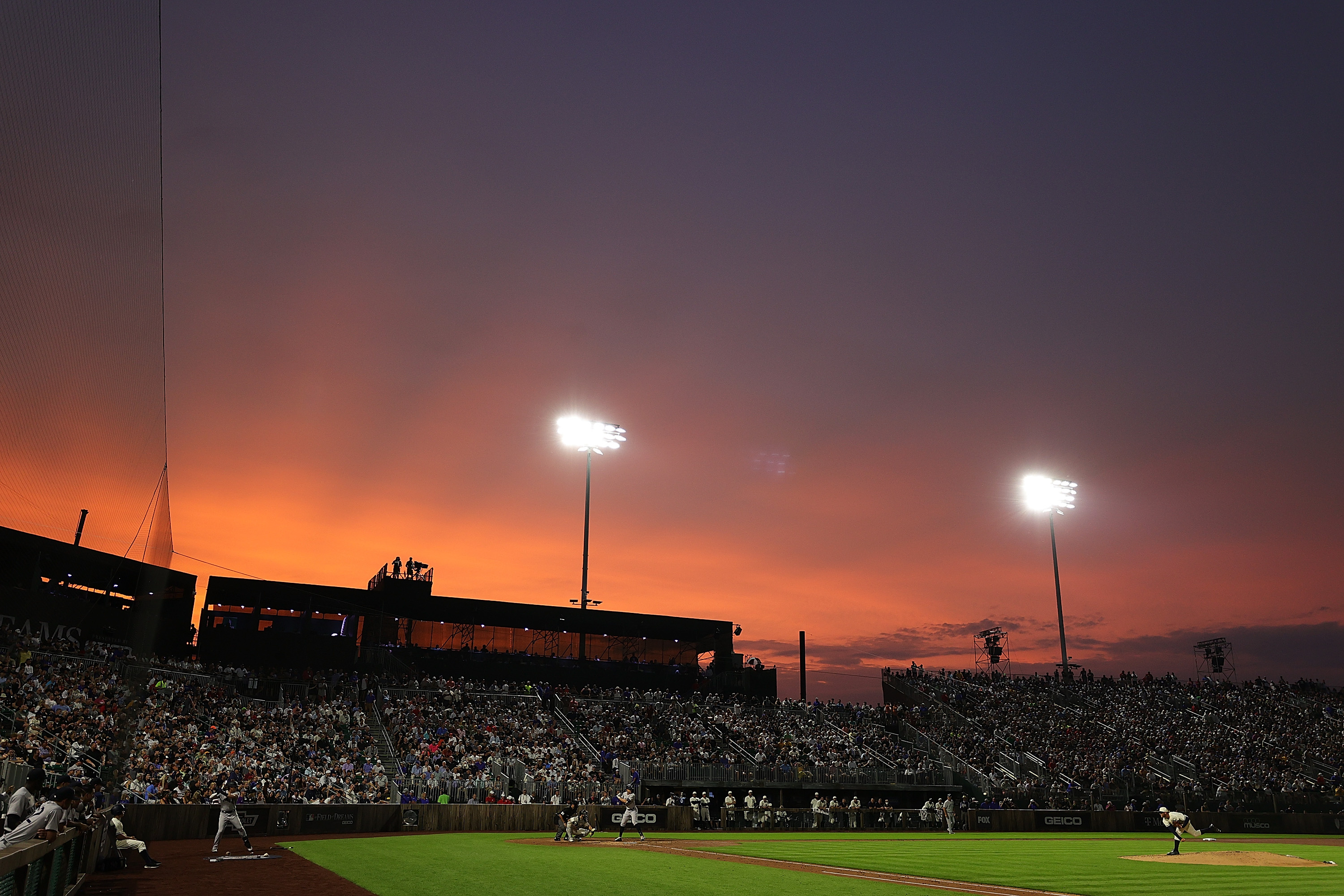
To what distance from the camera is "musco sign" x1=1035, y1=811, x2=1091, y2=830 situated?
43000 millimetres

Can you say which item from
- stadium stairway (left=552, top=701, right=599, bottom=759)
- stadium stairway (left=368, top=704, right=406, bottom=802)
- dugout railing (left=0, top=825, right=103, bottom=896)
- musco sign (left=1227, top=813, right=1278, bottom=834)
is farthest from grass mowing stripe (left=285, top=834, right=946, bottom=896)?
musco sign (left=1227, top=813, right=1278, bottom=834)

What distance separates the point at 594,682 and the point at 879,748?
19.3m

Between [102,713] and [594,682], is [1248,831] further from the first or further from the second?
[102,713]

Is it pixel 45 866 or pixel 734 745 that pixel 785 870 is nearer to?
pixel 45 866

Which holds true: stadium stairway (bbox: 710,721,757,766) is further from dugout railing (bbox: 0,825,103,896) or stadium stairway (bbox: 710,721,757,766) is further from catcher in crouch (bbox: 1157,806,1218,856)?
dugout railing (bbox: 0,825,103,896)

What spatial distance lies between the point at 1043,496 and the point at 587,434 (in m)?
37.2

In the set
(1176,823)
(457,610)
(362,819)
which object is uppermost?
(457,610)

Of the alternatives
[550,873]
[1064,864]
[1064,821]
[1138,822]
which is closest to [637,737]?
[1064,821]

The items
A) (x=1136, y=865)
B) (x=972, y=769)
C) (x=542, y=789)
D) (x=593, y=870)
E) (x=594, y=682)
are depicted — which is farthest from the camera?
(x=594, y=682)

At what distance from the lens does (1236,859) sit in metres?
22.5

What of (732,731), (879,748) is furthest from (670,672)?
(879,748)

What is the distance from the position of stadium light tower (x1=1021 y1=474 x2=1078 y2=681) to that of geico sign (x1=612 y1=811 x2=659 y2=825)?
38669 mm

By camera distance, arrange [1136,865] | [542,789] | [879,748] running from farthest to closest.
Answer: [879,748], [542,789], [1136,865]

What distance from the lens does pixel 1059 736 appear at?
54.9 meters
